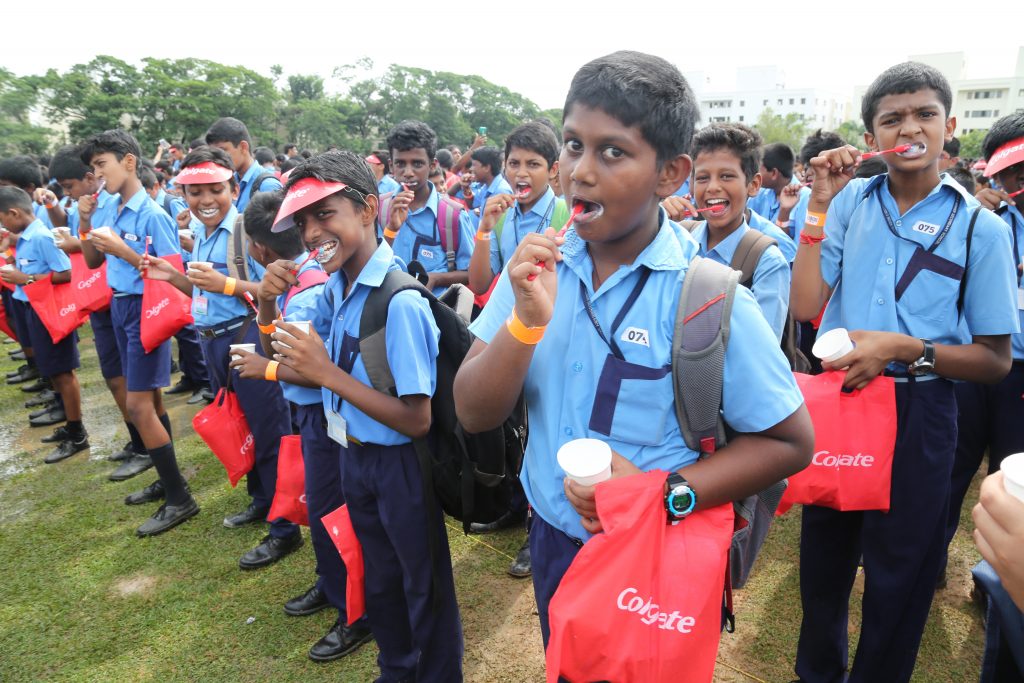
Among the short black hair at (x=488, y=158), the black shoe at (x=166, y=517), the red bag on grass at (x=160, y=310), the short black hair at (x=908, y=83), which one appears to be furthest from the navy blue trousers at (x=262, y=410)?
the short black hair at (x=488, y=158)

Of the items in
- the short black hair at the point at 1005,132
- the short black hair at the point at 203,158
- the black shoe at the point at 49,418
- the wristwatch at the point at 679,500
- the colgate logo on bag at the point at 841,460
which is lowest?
the black shoe at the point at 49,418

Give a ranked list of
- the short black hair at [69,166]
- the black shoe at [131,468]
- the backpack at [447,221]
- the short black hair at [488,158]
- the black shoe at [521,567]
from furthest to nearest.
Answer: the short black hair at [488,158] < the short black hair at [69,166] < the black shoe at [131,468] < the backpack at [447,221] < the black shoe at [521,567]

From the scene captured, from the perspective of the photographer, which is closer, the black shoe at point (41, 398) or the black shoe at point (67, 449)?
the black shoe at point (67, 449)

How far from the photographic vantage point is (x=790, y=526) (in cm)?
402

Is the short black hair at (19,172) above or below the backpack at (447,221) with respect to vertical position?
above

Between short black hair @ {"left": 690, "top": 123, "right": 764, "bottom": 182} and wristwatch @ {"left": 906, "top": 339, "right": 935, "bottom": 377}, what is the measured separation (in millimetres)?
1164

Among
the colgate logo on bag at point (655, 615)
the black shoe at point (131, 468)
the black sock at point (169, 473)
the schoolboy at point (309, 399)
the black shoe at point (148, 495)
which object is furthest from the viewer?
the black shoe at point (131, 468)

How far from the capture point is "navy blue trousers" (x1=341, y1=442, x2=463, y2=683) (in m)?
2.44

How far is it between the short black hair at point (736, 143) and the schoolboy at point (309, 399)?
6.43 feet

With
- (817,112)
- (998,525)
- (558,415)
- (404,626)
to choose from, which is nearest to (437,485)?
(404,626)

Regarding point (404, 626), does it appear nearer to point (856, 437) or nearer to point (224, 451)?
point (224, 451)

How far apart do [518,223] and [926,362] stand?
273cm

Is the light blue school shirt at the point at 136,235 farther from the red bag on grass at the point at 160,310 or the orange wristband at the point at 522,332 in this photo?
the orange wristband at the point at 522,332

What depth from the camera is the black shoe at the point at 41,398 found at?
6720mm
